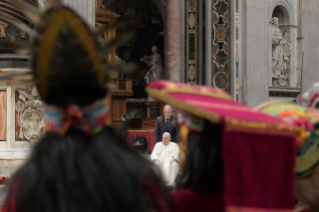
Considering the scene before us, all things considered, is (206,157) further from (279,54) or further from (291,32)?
(291,32)

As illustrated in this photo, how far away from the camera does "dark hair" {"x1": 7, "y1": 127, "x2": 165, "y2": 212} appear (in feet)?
7.44

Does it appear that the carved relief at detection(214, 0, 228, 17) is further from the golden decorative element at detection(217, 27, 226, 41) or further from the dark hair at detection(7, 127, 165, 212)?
the dark hair at detection(7, 127, 165, 212)

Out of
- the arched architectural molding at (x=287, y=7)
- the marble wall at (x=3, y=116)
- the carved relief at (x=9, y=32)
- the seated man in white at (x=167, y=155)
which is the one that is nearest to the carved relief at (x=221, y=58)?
the arched architectural molding at (x=287, y=7)

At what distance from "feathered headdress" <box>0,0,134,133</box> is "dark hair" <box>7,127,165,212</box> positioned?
11 cm

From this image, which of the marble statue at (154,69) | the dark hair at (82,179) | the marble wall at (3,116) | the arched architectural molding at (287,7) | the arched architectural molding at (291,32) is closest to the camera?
the dark hair at (82,179)

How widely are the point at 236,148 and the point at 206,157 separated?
0.45 metres

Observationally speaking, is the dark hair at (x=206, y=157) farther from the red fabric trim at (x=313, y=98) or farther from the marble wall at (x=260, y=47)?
the marble wall at (x=260, y=47)

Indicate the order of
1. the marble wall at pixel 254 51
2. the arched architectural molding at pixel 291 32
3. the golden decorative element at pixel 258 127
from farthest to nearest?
1. the arched architectural molding at pixel 291 32
2. the marble wall at pixel 254 51
3. the golden decorative element at pixel 258 127

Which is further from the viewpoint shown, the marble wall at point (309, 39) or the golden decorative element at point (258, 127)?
the marble wall at point (309, 39)

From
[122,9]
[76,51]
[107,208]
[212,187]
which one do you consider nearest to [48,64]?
[76,51]

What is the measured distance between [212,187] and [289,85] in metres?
16.7

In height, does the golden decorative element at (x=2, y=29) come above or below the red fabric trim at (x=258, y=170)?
above

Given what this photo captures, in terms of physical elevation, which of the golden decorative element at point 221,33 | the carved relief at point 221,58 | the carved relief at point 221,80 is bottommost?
the carved relief at point 221,80

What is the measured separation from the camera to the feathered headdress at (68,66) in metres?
2.33
